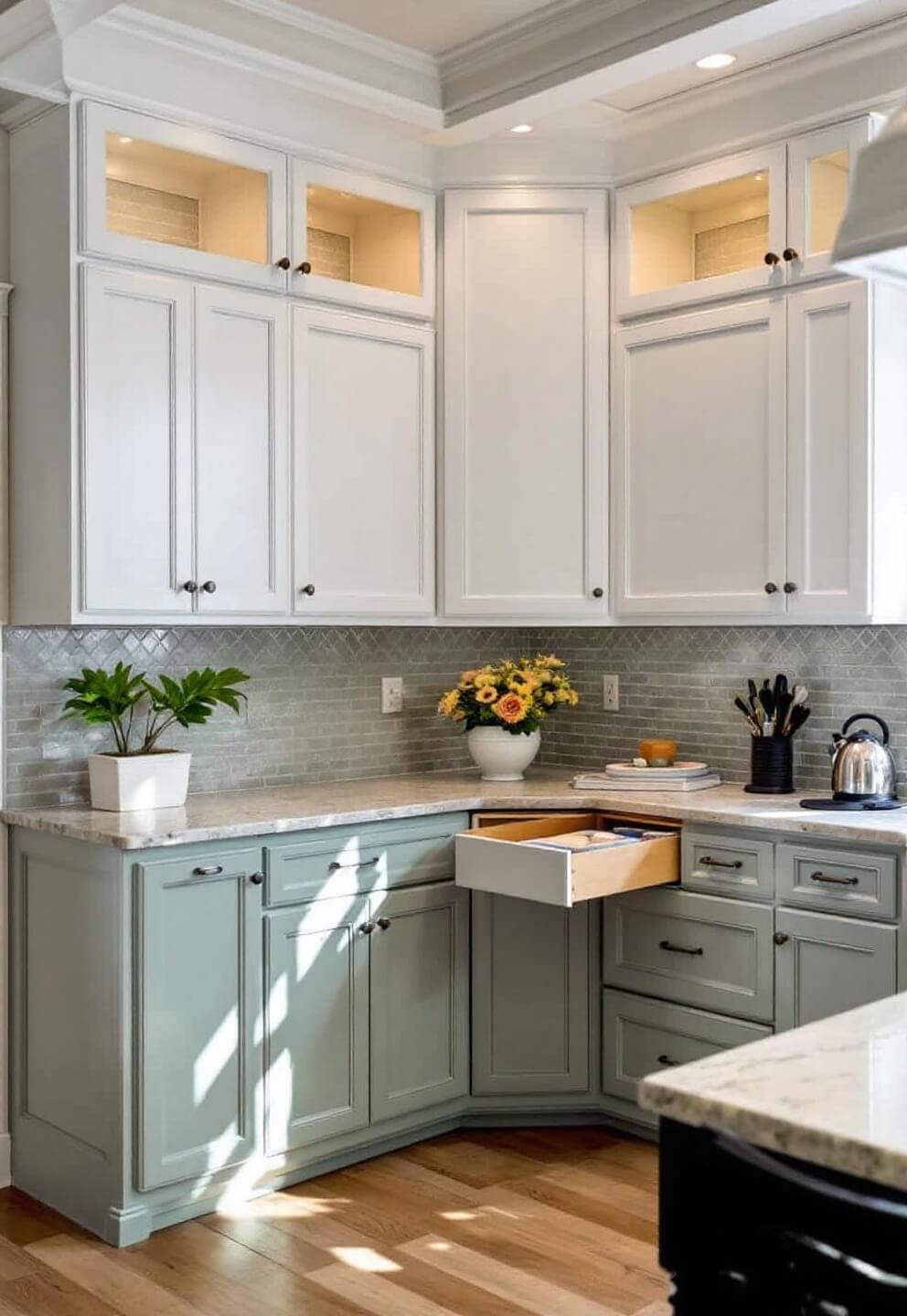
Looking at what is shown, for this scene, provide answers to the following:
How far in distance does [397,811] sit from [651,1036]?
0.87 metres

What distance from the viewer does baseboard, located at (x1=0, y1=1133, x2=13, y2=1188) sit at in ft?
11.1

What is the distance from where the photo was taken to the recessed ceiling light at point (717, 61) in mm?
3387

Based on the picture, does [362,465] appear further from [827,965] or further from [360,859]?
[827,965]

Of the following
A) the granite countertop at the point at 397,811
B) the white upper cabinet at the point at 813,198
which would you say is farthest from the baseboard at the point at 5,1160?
the white upper cabinet at the point at 813,198

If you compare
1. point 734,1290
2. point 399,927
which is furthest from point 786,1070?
point 399,927

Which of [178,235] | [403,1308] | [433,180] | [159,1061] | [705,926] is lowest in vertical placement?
[403,1308]

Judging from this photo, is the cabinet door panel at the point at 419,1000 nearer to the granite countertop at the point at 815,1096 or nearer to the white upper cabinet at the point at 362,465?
the white upper cabinet at the point at 362,465

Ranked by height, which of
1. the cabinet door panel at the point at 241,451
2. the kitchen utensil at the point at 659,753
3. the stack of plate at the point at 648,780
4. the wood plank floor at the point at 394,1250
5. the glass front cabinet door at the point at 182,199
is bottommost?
the wood plank floor at the point at 394,1250

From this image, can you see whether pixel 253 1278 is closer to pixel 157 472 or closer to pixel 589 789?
pixel 589 789

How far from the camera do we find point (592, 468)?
154 inches

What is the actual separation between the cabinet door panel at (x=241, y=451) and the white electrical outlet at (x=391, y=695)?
676 millimetres

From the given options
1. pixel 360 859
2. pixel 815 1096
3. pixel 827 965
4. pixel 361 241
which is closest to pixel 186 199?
pixel 361 241

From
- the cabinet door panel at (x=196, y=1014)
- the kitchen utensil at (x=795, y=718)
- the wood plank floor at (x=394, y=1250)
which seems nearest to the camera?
the wood plank floor at (x=394, y=1250)

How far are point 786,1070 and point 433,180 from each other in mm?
3037
